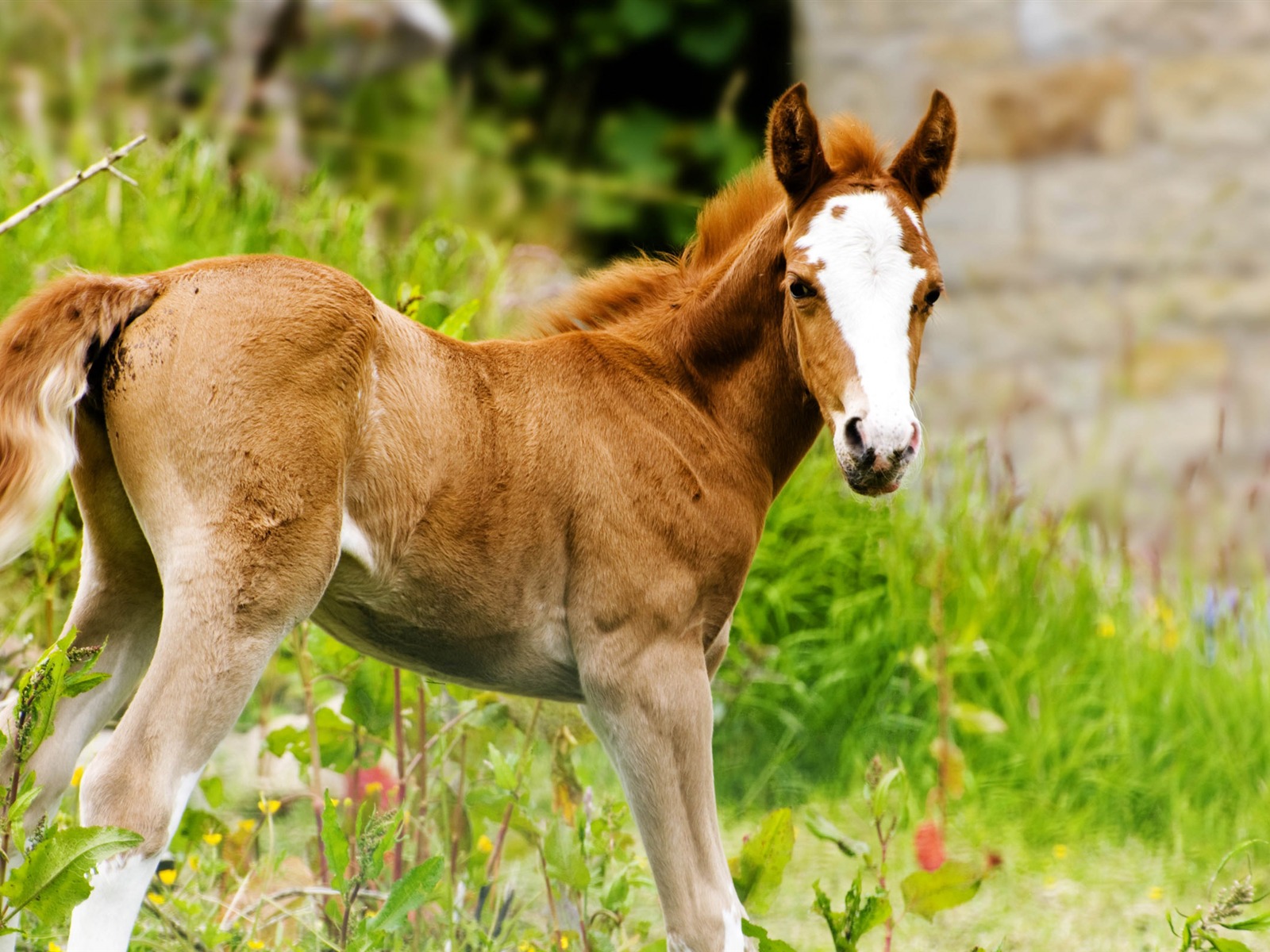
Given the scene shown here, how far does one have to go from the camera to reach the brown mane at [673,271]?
2.58 meters

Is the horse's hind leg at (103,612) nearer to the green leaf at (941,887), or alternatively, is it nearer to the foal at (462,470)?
the foal at (462,470)

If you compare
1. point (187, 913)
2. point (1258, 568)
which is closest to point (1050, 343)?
point (1258, 568)

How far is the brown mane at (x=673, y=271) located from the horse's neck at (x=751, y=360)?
0.31 ft

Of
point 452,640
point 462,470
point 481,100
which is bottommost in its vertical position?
point 452,640

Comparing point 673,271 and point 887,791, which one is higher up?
point 673,271

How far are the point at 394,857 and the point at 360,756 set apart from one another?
1.04ft

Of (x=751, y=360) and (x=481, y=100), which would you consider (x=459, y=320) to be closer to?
(x=751, y=360)

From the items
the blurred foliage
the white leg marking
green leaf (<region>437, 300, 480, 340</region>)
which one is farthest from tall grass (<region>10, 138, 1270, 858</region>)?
the white leg marking

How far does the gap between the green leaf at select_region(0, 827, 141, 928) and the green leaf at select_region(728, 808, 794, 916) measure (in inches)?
41.6

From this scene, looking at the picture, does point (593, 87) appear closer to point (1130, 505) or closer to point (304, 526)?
point (1130, 505)

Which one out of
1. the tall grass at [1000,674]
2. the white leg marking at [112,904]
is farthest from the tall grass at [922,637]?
the white leg marking at [112,904]

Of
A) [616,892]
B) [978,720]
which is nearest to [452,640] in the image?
[616,892]

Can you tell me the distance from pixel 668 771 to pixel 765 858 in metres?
0.37

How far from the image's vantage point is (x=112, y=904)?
6.13 ft
